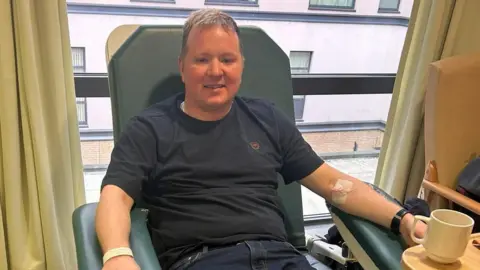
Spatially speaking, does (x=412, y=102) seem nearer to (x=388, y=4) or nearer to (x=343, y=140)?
(x=388, y=4)

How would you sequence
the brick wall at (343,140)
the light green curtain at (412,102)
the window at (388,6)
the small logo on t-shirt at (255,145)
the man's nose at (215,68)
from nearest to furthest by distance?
1. the man's nose at (215,68)
2. the small logo on t-shirt at (255,145)
3. the light green curtain at (412,102)
4. the window at (388,6)
5. the brick wall at (343,140)

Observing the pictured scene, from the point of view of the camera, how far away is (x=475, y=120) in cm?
196

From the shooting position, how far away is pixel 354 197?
4.81ft

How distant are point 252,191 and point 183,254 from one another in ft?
0.86

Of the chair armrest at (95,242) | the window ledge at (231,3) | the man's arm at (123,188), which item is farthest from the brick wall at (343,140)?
the chair armrest at (95,242)

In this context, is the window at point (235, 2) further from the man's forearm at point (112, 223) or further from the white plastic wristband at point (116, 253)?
the white plastic wristband at point (116, 253)

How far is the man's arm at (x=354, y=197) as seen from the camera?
4.58 feet

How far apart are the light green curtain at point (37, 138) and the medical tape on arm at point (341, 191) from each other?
0.93 m

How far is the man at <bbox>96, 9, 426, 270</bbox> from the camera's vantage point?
1.34 meters

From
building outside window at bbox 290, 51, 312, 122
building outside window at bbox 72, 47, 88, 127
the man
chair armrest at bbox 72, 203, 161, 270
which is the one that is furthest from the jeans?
building outside window at bbox 290, 51, 312, 122

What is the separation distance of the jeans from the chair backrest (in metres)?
0.25

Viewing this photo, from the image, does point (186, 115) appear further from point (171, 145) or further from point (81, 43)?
point (81, 43)

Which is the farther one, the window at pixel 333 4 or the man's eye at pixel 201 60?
the window at pixel 333 4

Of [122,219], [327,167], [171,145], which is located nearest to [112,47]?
[171,145]
